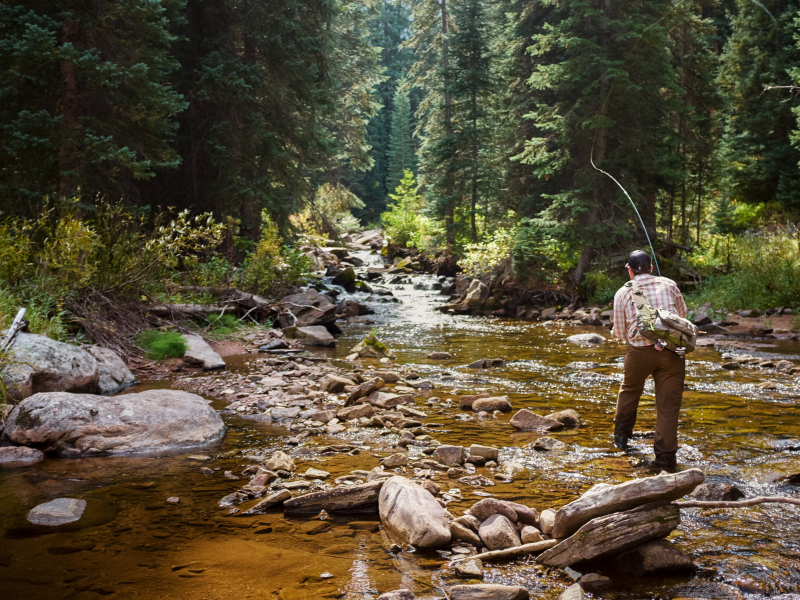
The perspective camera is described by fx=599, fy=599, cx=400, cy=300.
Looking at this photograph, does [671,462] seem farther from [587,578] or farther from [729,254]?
[729,254]

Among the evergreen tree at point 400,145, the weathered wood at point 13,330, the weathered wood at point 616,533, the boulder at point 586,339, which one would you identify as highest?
the evergreen tree at point 400,145

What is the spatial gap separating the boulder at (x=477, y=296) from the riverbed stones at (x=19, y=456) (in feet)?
47.2

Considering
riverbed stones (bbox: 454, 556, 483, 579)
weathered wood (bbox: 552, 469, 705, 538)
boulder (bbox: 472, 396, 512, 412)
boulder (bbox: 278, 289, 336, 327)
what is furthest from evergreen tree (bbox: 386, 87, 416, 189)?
riverbed stones (bbox: 454, 556, 483, 579)

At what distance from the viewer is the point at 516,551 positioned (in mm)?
3484

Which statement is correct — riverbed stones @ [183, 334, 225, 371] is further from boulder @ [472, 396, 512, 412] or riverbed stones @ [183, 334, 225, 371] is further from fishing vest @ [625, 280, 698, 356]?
fishing vest @ [625, 280, 698, 356]

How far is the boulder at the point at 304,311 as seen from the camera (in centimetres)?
1342

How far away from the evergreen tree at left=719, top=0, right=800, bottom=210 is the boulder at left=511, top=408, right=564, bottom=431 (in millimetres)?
20593

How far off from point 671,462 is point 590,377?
3.91 meters

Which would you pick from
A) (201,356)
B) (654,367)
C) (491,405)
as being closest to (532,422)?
(491,405)

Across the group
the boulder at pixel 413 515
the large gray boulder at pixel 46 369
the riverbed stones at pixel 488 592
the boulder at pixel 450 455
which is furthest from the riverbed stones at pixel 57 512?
the boulder at pixel 450 455

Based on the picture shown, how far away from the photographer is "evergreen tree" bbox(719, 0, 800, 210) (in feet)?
73.5

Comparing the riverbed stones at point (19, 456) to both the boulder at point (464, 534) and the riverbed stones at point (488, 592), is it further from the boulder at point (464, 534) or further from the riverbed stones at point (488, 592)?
the riverbed stones at point (488, 592)

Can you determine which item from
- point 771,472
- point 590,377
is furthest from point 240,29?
point 771,472

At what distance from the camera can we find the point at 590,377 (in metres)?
9.01
